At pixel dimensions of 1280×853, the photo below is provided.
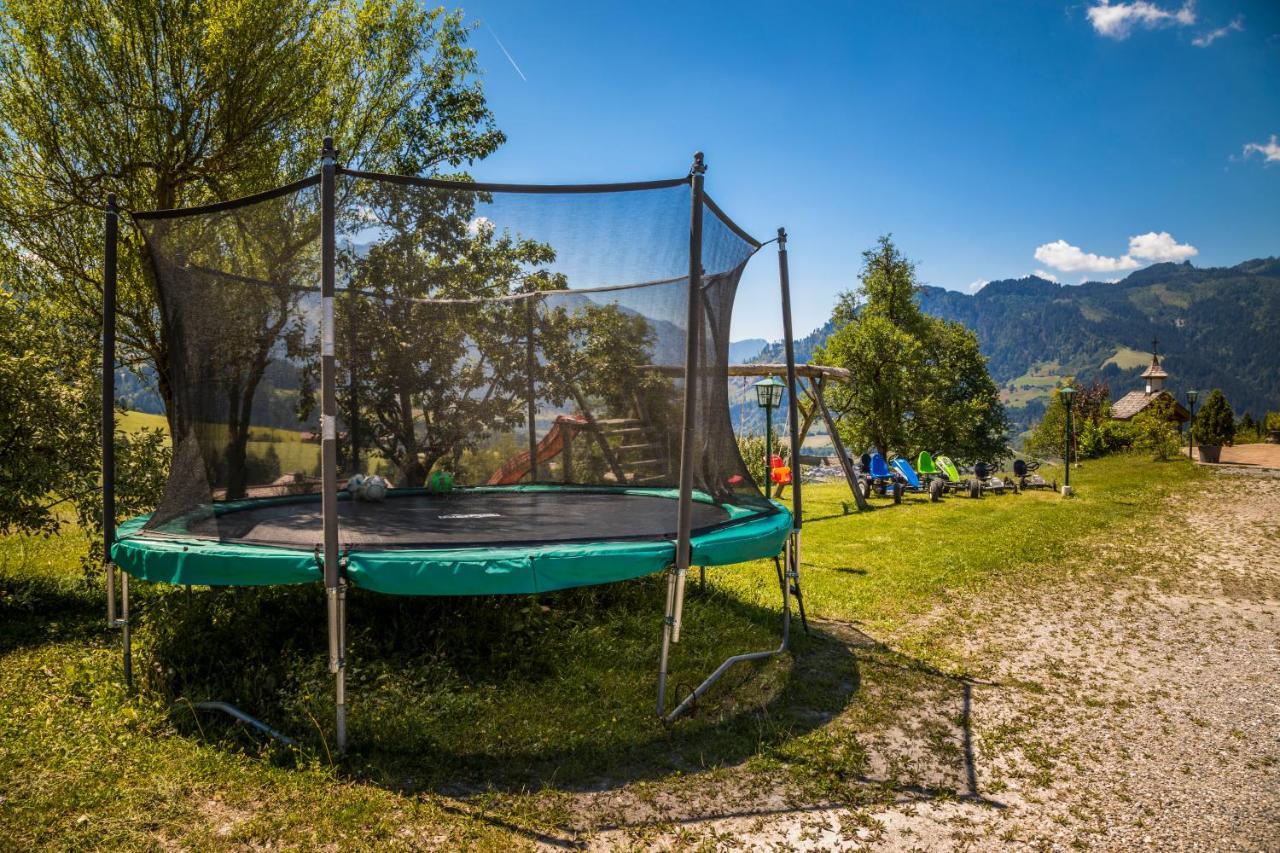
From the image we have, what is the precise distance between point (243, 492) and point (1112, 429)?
85.9 ft

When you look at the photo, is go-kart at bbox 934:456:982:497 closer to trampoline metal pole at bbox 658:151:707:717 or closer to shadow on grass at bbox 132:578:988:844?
shadow on grass at bbox 132:578:988:844

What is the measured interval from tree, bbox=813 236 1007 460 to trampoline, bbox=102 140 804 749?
1459 centimetres

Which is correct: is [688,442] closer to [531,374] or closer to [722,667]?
[722,667]

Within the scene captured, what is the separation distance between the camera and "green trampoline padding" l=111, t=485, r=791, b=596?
2.57 m

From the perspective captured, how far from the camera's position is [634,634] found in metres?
3.52

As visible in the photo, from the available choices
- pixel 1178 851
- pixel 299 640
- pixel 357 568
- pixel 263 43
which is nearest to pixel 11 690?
pixel 299 640

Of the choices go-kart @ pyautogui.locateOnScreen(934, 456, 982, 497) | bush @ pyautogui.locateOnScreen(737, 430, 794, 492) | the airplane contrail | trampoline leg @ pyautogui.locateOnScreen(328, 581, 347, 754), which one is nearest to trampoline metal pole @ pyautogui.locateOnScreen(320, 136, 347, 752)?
trampoline leg @ pyautogui.locateOnScreen(328, 581, 347, 754)

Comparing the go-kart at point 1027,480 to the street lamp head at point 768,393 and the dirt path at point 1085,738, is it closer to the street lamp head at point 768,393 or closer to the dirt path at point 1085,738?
the street lamp head at point 768,393

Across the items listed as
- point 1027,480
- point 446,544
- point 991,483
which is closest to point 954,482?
point 991,483

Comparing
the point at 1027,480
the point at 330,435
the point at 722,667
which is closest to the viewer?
the point at 330,435

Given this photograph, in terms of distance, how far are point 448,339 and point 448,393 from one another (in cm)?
32

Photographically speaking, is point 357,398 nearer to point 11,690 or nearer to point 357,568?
point 357,568

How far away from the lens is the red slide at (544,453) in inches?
158

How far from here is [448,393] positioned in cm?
395
